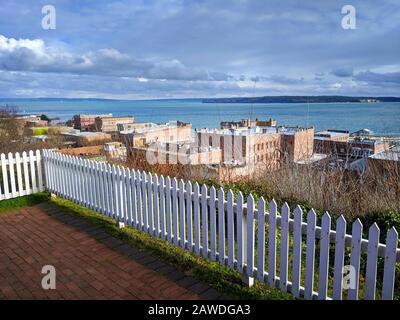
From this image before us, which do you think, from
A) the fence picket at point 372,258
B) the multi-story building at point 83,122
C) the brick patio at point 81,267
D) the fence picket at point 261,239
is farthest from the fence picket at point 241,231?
the multi-story building at point 83,122

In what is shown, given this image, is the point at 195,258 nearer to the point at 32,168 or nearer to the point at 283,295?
the point at 283,295

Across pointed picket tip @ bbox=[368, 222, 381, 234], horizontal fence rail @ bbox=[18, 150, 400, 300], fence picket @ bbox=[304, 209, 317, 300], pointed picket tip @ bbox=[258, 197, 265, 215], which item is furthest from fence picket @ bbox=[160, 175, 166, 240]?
pointed picket tip @ bbox=[368, 222, 381, 234]

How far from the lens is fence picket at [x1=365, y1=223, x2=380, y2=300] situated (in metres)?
2.47

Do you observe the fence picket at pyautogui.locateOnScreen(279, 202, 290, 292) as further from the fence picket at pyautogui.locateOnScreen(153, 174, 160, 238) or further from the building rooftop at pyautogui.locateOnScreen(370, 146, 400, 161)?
the building rooftop at pyautogui.locateOnScreen(370, 146, 400, 161)

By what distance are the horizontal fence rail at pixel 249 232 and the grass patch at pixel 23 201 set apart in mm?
706

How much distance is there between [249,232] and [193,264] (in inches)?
37.5

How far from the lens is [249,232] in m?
3.29

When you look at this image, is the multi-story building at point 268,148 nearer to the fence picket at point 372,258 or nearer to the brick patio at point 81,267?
the brick patio at point 81,267

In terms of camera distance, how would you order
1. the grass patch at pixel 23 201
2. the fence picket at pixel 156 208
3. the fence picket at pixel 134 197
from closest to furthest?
the fence picket at pixel 156 208
the fence picket at pixel 134 197
the grass patch at pixel 23 201

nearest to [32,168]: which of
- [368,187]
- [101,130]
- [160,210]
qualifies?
[160,210]

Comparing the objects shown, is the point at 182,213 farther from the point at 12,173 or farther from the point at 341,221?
the point at 12,173

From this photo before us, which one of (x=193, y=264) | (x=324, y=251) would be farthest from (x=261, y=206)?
(x=193, y=264)

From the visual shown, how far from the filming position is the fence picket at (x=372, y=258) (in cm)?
247

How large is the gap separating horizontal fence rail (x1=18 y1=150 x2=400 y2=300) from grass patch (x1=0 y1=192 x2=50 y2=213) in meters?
0.71
